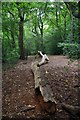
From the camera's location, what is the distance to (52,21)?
8.73ft

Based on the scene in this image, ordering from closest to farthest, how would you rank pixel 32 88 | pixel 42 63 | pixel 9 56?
pixel 32 88 → pixel 9 56 → pixel 42 63

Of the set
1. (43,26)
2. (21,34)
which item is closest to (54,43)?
(43,26)

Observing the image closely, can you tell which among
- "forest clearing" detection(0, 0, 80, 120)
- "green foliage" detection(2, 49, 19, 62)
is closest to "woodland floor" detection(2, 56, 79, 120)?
"forest clearing" detection(0, 0, 80, 120)

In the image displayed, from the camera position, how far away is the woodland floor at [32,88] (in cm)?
175

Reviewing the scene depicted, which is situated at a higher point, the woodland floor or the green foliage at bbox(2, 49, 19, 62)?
the green foliage at bbox(2, 49, 19, 62)

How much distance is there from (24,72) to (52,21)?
2.60 feet

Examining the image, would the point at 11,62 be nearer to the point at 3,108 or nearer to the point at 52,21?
the point at 52,21

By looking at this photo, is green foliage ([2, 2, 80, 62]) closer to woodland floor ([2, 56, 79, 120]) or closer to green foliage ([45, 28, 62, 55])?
green foliage ([45, 28, 62, 55])

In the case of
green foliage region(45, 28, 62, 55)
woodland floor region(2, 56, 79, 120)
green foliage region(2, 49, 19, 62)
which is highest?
green foliage region(45, 28, 62, 55)

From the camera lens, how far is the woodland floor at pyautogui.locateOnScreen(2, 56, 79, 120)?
5.75 feet

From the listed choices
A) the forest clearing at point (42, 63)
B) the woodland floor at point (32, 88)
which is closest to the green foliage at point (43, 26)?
the forest clearing at point (42, 63)

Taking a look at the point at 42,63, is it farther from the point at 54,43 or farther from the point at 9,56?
the point at 9,56

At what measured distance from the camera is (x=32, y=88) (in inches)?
82.2

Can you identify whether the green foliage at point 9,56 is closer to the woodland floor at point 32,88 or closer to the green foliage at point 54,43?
the woodland floor at point 32,88
